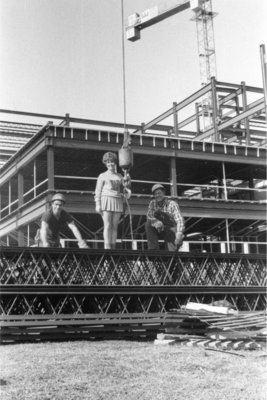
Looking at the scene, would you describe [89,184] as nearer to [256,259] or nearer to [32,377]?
[256,259]

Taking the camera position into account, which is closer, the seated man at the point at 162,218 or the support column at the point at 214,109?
the seated man at the point at 162,218

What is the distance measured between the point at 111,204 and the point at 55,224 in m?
1.33

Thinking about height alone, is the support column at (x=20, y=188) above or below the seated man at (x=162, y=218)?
above

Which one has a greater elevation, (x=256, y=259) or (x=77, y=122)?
(x=77, y=122)

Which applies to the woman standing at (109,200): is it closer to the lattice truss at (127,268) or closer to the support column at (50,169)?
the lattice truss at (127,268)

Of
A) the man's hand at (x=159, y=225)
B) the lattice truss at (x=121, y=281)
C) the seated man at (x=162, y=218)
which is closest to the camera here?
the lattice truss at (x=121, y=281)

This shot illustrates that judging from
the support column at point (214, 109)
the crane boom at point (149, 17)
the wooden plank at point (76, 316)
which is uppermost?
the crane boom at point (149, 17)

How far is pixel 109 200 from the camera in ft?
33.0

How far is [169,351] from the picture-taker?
7305 millimetres

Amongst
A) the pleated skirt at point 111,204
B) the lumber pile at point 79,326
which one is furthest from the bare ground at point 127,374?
the pleated skirt at point 111,204

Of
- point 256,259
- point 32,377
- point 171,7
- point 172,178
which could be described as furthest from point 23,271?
point 171,7

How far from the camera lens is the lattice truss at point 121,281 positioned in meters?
8.41

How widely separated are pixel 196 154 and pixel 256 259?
13048mm

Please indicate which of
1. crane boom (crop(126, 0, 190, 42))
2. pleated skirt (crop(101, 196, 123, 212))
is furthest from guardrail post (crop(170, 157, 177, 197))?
crane boom (crop(126, 0, 190, 42))
